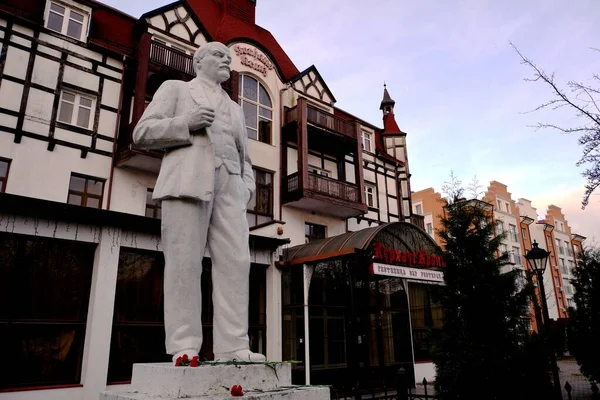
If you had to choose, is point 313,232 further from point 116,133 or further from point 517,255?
point 517,255

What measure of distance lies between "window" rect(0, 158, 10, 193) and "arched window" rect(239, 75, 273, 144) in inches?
321

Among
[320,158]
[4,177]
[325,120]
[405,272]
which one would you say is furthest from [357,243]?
[4,177]

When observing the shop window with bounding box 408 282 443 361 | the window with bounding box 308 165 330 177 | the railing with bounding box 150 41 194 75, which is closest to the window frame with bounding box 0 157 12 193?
the railing with bounding box 150 41 194 75

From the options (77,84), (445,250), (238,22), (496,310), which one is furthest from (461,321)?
(238,22)

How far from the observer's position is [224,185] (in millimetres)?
3893

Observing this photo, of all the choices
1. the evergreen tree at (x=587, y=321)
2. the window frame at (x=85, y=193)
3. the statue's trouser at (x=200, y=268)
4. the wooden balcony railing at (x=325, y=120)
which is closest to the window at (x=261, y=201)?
the wooden balcony railing at (x=325, y=120)

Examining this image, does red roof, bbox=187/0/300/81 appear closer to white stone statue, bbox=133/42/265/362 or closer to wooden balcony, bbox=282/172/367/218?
wooden balcony, bbox=282/172/367/218

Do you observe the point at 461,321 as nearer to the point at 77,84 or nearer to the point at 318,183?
the point at 318,183

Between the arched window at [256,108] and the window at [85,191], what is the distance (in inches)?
245

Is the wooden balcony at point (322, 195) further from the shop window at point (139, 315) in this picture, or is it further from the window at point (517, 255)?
the window at point (517, 255)

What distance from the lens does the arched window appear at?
16859 millimetres

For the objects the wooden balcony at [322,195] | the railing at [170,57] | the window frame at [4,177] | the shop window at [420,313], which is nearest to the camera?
the window frame at [4,177]

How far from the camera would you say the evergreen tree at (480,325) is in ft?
23.2

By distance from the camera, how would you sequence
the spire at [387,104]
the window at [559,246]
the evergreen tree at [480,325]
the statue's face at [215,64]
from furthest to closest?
the window at [559,246] → the spire at [387,104] → the evergreen tree at [480,325] → the statue's face at [215,64]
